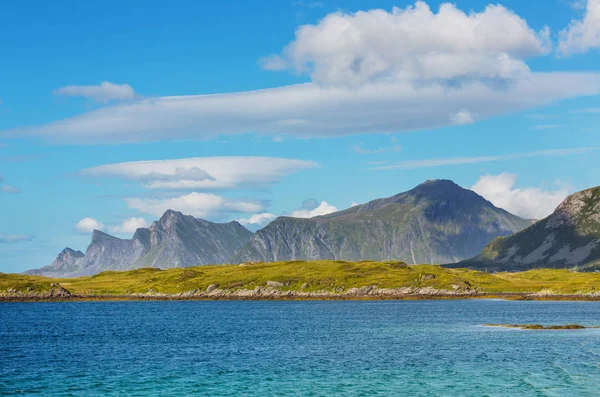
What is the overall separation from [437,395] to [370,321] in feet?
324

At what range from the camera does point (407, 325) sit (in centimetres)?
14362

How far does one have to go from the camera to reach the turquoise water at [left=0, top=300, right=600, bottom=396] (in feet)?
214

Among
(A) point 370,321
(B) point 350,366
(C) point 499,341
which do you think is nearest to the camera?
(B) point 350,366

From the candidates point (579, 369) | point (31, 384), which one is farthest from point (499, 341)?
point (31, 384)

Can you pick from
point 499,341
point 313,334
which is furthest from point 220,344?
point 499,341

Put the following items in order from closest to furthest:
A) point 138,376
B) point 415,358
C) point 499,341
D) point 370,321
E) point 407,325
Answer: point 138,376 → point 415,358 → point 499,341 → point 407,325 → point 370,321

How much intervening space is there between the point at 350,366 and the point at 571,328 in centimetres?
5773

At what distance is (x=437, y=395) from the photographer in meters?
60.5

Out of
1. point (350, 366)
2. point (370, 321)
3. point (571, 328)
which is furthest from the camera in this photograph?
point (370, 321)

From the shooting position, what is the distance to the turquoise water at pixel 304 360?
214 feet

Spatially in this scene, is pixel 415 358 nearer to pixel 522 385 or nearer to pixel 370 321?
pixel 522 385

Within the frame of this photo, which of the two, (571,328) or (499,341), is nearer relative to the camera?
(499,341)

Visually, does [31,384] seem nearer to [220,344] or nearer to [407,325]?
[220,344]

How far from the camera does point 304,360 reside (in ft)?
284
